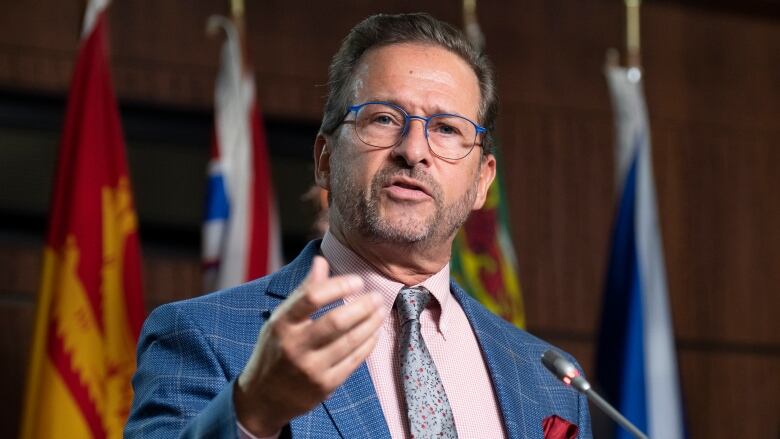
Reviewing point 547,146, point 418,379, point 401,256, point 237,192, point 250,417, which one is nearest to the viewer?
point 250,417

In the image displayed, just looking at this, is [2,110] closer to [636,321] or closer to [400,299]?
[636,321]

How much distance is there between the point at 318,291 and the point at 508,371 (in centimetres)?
86

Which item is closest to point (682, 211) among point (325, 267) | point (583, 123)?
point (583, 123)

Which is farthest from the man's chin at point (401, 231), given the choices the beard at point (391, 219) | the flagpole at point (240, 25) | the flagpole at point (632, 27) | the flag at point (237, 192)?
the flagpole at point (632, 27)

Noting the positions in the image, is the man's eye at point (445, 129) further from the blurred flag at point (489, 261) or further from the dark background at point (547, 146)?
the dark background at point (547, 146)

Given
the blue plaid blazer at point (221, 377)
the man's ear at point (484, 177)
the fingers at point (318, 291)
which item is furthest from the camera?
the man's ear at point (484, 177)

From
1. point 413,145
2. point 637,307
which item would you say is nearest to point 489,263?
point 637,307

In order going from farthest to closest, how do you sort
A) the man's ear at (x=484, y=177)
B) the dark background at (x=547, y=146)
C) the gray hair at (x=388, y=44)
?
1. the dark background at (x=547, y=146)
2. the man's ear at (x=484, y=177)
3. the gray hair at (x=388, y=44)

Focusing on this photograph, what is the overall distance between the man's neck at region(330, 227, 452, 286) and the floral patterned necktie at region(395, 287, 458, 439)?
0.03 meters

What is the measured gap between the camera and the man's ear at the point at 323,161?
2.24m

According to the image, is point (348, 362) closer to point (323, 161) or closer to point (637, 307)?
point (323, 161)

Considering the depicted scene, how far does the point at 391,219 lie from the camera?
202 cm

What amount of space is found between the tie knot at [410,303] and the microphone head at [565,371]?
0.26 meters

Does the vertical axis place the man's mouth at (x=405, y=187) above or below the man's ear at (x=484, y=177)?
above
